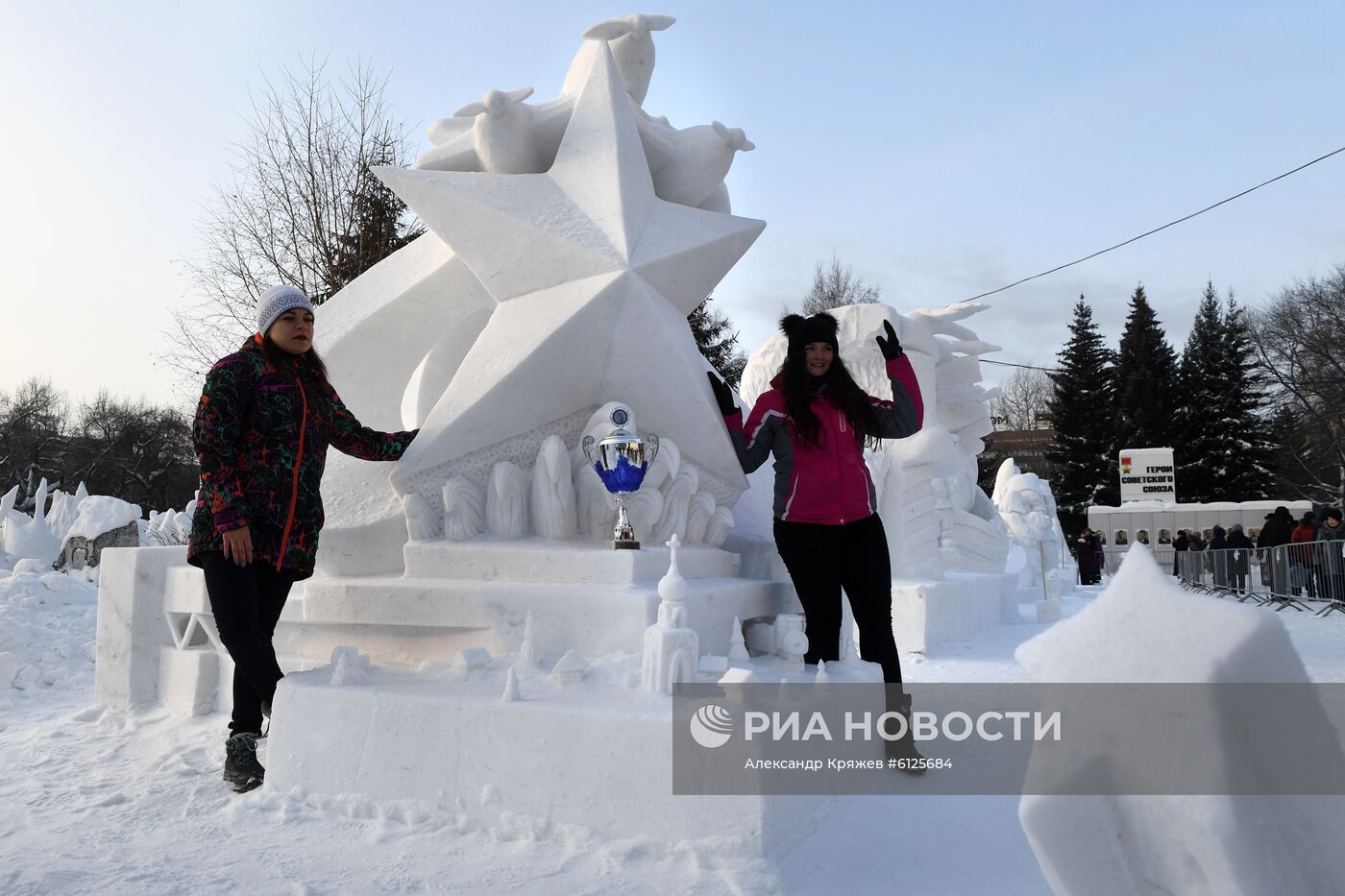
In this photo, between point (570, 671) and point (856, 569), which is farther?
point (856, 569)

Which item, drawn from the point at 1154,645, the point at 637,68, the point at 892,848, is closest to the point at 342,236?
the point at 637,68

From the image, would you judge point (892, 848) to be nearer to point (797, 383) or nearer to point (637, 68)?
point (797, 383)

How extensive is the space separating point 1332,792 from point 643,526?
10.4 ft

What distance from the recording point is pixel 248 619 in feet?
10.5

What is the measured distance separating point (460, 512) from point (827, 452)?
5.88ft

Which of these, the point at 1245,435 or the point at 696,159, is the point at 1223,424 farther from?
the point at 696,159

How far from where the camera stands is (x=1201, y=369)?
3619cm

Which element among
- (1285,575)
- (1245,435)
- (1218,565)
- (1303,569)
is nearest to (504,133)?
(1303,569)

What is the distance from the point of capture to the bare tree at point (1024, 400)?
4578cm

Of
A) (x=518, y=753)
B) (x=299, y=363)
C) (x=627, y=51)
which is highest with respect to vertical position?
(x=627, y=51)

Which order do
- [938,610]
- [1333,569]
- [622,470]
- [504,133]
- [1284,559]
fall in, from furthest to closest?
[1284,559]
[1333,569]
[938,610]
[504,133]
[622,470]

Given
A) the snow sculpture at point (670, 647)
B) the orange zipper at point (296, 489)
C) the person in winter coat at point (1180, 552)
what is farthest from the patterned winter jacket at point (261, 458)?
the person in winter coat at point (1180, 552)

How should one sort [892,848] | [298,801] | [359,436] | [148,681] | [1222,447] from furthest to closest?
[1222,447] → [148,681] → [359,436] → [298,801] → [892,848]

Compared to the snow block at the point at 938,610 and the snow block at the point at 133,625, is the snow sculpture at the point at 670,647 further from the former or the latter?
the snow block at the point at 938,610
